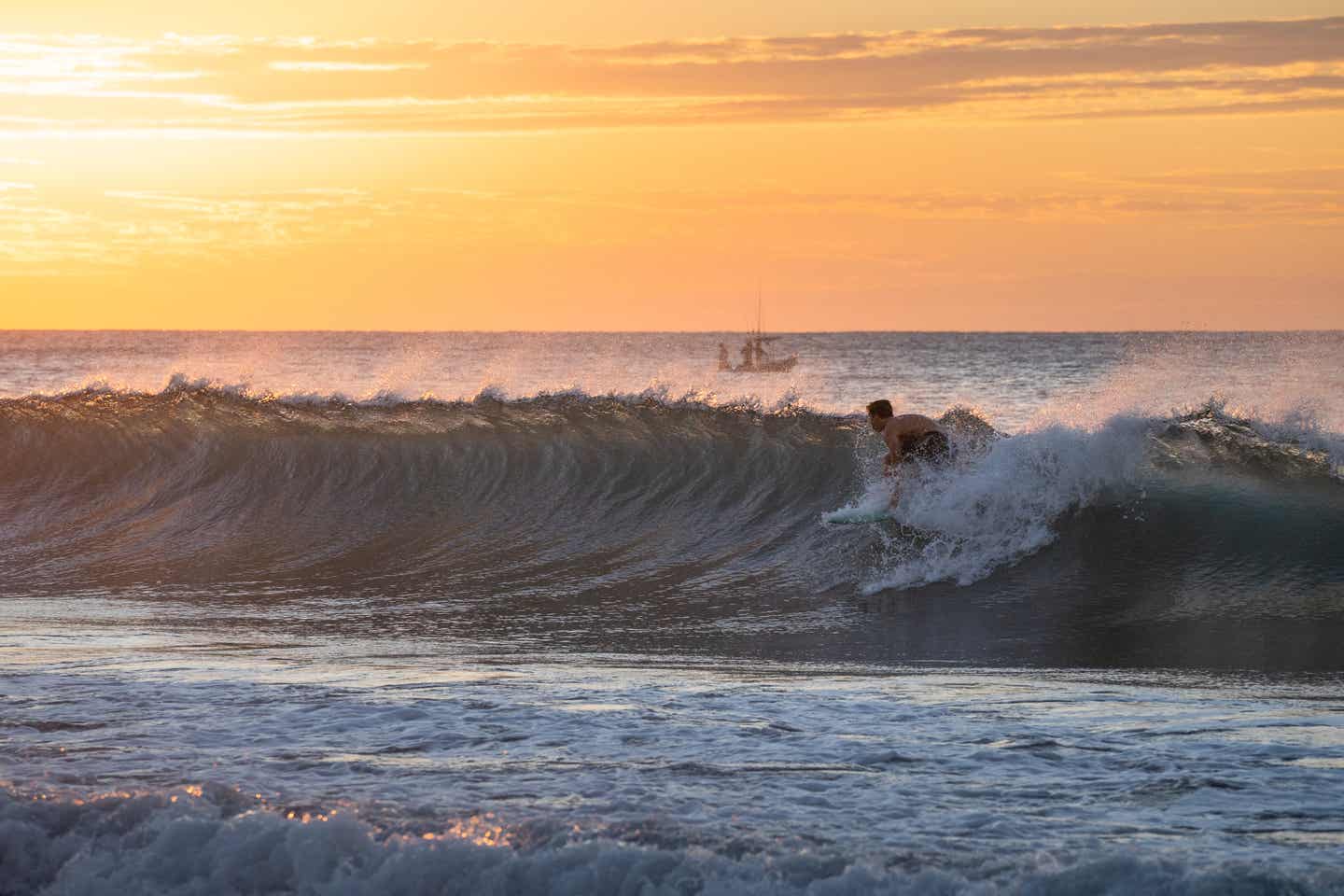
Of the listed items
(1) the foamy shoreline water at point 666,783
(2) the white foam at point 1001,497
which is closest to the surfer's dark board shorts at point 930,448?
(2) the white foam at point 1001,497

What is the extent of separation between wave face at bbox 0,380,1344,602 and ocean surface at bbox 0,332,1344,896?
0.19ft

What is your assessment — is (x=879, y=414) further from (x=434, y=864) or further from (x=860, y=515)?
(x=434, y=864)

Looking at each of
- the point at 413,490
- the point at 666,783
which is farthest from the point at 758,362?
the point at 666,783

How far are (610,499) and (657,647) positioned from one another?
18.8 feet

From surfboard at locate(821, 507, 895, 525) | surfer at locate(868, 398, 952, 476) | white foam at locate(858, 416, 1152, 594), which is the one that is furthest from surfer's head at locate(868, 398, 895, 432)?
surfboard at locate(821, 507, 895, 525)

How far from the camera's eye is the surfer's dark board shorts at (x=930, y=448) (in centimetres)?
1177

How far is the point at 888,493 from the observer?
39.1 feet

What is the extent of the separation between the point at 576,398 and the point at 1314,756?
1338cm

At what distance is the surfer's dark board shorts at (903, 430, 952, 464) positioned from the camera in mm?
11766

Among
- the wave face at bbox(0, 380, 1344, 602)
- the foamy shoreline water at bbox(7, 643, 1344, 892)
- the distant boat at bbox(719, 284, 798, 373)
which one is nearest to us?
the foamy shoreline water at bbox(7, 643, 1344, 892)

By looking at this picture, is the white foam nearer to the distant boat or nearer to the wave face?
the wave face

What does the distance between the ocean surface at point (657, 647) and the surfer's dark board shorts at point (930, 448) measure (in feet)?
0.52

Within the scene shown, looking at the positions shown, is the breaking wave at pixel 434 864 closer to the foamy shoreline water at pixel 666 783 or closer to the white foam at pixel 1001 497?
the foamy shoreline water at pixel 666 783

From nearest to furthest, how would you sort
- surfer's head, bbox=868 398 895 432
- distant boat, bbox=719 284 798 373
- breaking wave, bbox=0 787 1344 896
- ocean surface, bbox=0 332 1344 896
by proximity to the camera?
breaking wave, bbox=0 787 1344 896
ocean surface, bbox=0 332 1344 896
surfer's head, bbox=868 398 895 432
distant boat, bbox=719 284 798 373
